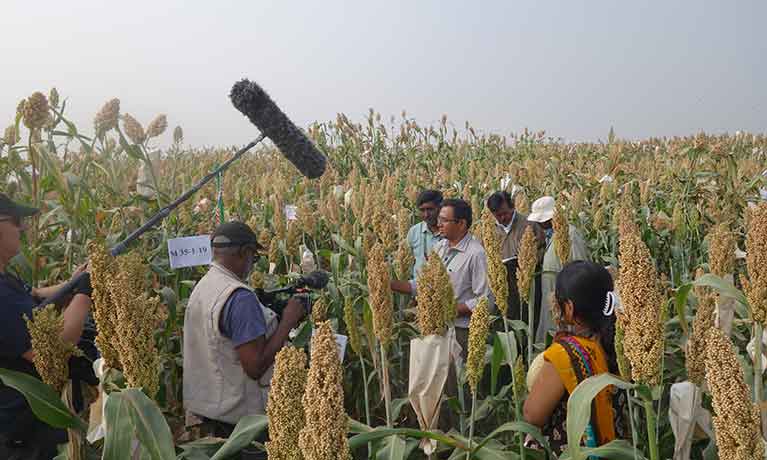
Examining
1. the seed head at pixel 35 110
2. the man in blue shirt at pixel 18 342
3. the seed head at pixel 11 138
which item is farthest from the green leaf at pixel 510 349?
the seed head at pixel 11 138

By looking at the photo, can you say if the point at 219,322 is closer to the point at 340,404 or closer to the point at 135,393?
the point at 135,393

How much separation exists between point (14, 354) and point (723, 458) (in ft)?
7.53

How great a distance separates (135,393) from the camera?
130 centimetres

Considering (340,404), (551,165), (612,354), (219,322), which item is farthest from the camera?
(551,165)

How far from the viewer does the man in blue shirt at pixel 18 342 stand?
205cm

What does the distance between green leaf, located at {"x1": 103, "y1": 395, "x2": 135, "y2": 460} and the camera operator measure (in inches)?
46.2

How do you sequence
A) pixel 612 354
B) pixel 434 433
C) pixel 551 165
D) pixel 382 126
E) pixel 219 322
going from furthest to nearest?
pixel 382 126 < pixel 551 165 < pixel 219 322 < pixel 612 354 < pixel 434 433

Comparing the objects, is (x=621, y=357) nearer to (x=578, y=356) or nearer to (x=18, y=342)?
(x=578, y=356)

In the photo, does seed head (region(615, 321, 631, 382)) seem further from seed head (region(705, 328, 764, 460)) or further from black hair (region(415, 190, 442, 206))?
black hair (region(415, 190, 442, 206))

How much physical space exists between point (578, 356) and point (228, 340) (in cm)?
156

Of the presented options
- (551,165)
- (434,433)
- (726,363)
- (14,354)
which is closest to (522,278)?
(434,433)

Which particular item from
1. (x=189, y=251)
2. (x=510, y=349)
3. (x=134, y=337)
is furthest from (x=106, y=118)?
(x=510, y=349)

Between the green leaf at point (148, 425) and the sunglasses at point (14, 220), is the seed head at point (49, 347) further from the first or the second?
the sunglasses at point (14, 220)

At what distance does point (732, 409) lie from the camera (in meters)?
0.91
